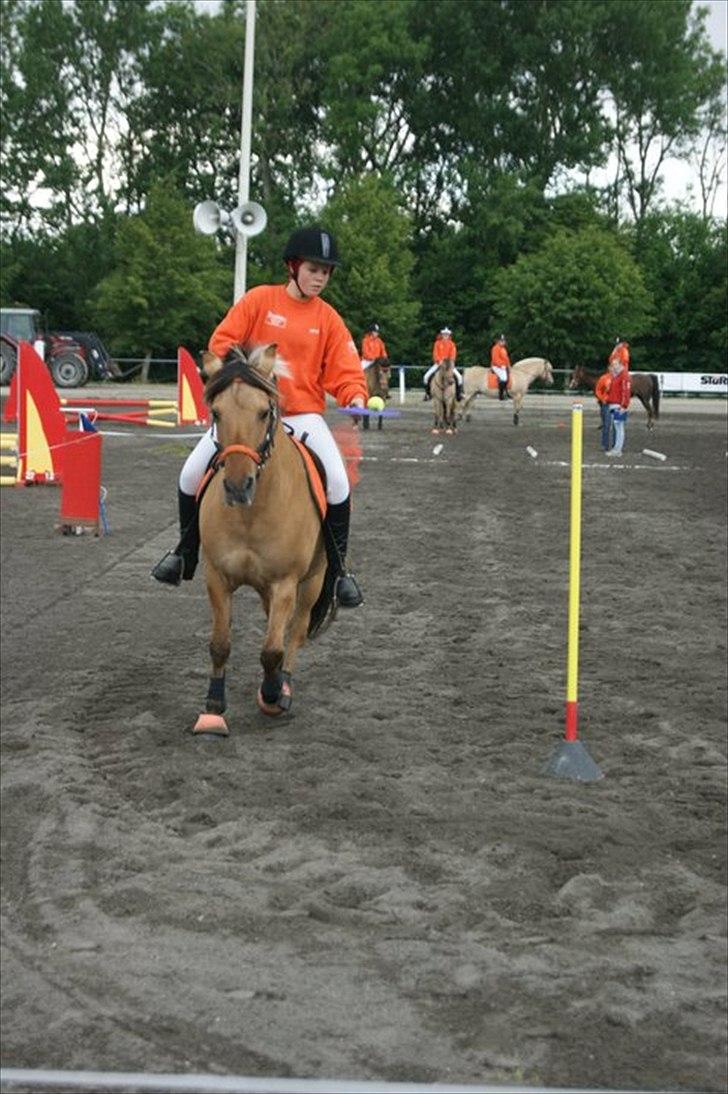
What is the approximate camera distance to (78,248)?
63.5m

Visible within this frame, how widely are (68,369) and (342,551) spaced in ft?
137

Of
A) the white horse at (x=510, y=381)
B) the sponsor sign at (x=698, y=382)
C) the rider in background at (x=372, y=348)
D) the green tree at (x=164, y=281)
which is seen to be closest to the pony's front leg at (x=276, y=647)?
the rider in background at (x=372, y=348)

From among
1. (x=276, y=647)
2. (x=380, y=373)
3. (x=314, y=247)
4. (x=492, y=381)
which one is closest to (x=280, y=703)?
(x=276, y=647)

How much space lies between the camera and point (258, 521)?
790cm

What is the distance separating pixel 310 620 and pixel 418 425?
30739 millimetres

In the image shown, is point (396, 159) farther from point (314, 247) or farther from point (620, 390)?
point (314, 247)

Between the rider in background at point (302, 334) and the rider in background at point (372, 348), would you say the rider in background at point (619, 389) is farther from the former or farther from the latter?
the rider in background at point (302, 334)

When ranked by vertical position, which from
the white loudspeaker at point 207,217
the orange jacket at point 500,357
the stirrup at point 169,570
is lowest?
the stirrup at point 169,570

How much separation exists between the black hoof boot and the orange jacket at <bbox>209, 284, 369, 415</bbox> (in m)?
1.70

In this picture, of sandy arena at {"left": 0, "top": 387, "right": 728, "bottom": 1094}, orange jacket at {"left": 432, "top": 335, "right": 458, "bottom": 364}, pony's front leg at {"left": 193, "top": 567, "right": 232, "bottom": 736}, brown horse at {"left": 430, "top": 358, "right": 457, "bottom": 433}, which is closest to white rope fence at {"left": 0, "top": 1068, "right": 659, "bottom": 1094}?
sandy arena at {"left": 0, "top": 387, "right": 728, "bottom": 1094}

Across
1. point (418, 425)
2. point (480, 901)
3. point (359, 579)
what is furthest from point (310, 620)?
point (418, 425)

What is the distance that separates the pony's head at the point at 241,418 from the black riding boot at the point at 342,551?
1473 mm

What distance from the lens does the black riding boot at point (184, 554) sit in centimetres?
764

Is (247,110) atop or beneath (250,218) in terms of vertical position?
atop
